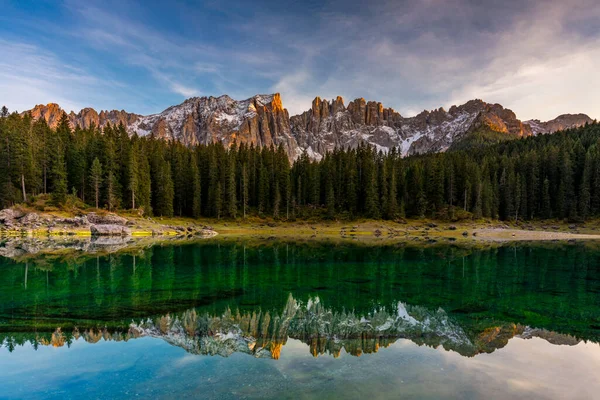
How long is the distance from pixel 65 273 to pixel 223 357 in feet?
71.8

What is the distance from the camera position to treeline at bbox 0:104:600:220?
3054 inches

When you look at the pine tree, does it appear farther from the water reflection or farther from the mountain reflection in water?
the water reflection

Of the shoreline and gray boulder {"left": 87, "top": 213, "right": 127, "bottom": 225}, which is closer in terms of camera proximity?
the shoreline

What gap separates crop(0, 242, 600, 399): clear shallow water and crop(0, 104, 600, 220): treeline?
5588 centimetres

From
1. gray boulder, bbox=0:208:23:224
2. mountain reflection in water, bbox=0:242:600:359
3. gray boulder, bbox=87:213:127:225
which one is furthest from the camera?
gray boulder, bbox=87:213:127:225

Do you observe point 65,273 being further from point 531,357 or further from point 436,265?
point 436,265

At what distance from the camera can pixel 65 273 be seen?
88.7 feet

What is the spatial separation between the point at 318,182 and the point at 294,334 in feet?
281

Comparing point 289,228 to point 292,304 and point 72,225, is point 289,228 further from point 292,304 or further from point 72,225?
point 292,304

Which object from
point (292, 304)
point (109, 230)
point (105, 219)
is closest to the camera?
point (292, 304)

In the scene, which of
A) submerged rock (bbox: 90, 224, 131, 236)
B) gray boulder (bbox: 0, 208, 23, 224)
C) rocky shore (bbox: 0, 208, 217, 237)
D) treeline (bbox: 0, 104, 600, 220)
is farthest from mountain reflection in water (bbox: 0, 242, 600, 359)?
treeline (bbox: 0, 104, 600, 220)

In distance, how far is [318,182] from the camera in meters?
98.9

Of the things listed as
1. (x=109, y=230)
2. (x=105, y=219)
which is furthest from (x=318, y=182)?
(x=109, y=230)

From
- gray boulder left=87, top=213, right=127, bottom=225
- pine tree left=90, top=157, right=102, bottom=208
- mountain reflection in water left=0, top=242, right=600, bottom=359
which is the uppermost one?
pine tree left=90, top=157, right=102, bottom=208
